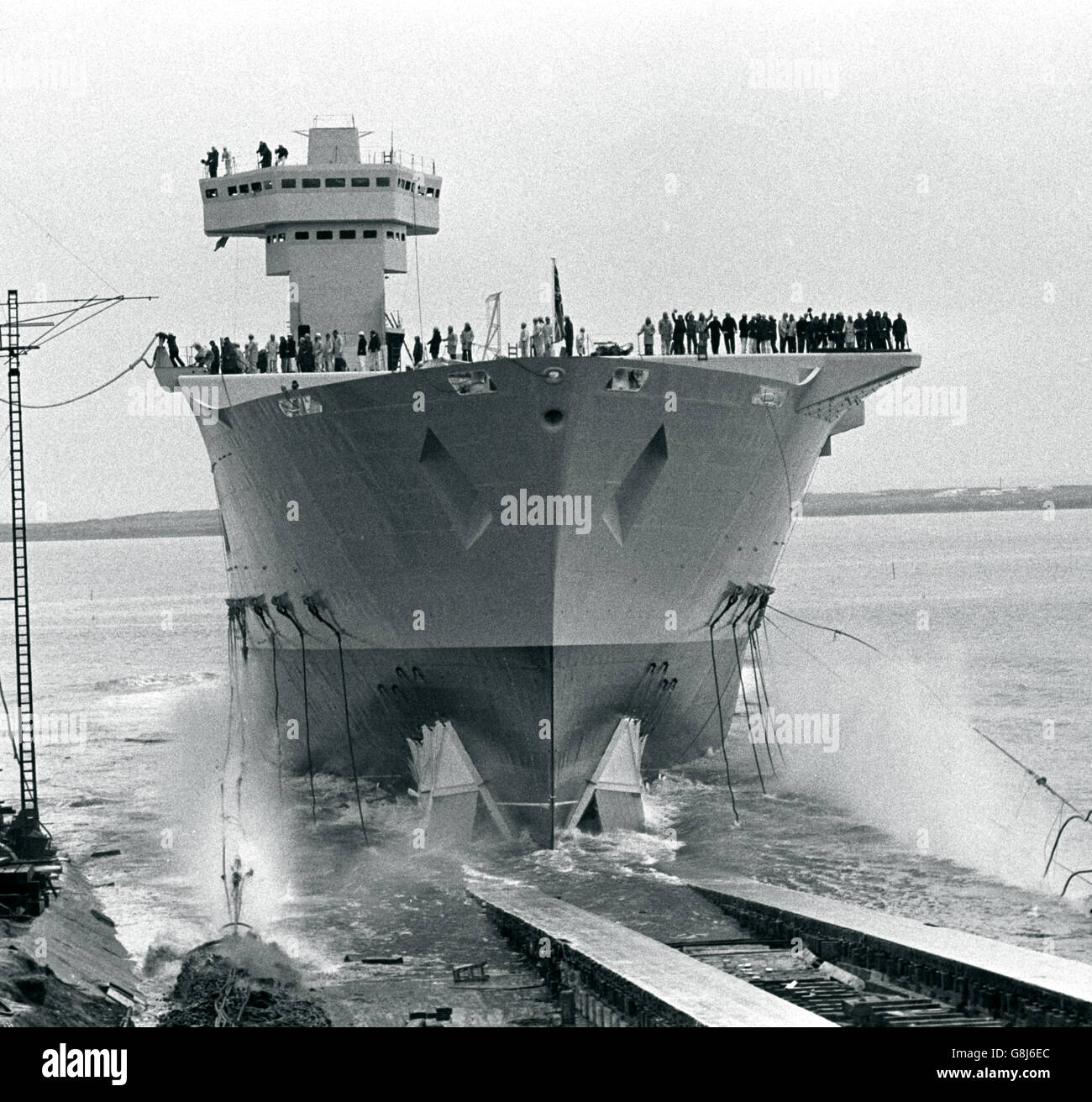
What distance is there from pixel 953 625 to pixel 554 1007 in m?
55.2

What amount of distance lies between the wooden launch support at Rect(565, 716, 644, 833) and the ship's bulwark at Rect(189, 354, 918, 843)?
0.46 feet

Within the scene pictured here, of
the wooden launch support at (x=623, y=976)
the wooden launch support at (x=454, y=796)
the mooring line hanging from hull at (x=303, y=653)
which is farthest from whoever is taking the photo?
the mooring line hanging from hull at (x=303, y=653)

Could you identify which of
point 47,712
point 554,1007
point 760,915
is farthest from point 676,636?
point 47,712

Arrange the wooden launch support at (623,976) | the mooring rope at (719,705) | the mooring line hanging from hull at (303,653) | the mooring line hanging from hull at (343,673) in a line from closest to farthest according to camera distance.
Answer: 1. the wooden launch support at (623,976)
2. the mooring line hanging from hull at (343,673)
3. the mooring rope at (719,705)
4. the mooring line hanging from hull at (303,653)

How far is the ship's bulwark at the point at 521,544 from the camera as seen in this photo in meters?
23.7

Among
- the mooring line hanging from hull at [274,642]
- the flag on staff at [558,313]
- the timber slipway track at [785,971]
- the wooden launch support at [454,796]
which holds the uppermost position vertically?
the flag on staff at [558,313]

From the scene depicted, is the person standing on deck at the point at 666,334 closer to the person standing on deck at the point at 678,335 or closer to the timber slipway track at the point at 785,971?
the person standing on deck at the point at 678,335

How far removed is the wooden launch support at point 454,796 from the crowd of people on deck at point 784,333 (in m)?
8.17

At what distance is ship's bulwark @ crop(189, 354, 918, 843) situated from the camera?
23.7 metres

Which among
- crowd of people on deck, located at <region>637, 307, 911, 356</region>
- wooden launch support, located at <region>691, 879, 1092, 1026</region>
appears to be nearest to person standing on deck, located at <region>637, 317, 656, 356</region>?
crowd of people on deck, located at <region>637, 307, 911, 356</region>

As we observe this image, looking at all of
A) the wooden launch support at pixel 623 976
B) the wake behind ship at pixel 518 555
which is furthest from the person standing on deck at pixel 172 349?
the wooden launch support at pixel 623 976

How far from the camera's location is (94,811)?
106ft

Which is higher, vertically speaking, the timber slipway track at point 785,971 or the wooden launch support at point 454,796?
the wooden launch support at point 454,796
